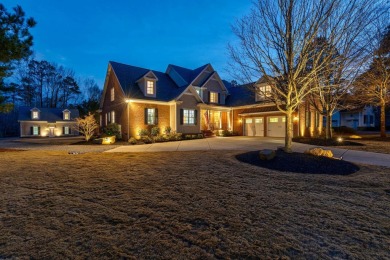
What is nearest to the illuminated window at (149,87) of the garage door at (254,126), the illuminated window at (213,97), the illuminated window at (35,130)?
the illuminated window at (213,97)

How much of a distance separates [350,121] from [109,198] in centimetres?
4170

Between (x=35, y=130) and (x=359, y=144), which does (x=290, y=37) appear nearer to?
(x=359, y=144)

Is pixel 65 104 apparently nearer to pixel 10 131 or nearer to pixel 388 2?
pixel 10 131

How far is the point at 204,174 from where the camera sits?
5180 mm

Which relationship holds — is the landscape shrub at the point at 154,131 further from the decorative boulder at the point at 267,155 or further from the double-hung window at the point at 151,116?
the decorative boulder at the point at 267,155

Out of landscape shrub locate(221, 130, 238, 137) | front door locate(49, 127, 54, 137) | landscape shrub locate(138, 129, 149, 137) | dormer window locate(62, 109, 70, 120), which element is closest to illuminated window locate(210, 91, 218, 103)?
landscape shrub locate(221, 130, 238, 137)

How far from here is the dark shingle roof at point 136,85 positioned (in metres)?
16.0

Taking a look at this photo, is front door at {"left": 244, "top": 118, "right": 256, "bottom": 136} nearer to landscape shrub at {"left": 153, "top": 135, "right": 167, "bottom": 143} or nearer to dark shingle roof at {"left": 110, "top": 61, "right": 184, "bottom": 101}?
dark shingle roof at {"left": 110, "top": 61, "right": 184, "bottom": 101}

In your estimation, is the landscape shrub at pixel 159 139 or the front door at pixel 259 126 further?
the front door at pixel 259 126

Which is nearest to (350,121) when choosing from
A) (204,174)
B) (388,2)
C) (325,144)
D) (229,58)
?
(325,144)

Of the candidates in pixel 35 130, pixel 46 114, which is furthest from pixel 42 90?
pixel 35 130

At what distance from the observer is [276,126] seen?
693 inches

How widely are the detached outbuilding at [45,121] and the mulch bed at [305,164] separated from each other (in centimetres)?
3502

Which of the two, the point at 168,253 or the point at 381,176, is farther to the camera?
the point at 381,176
